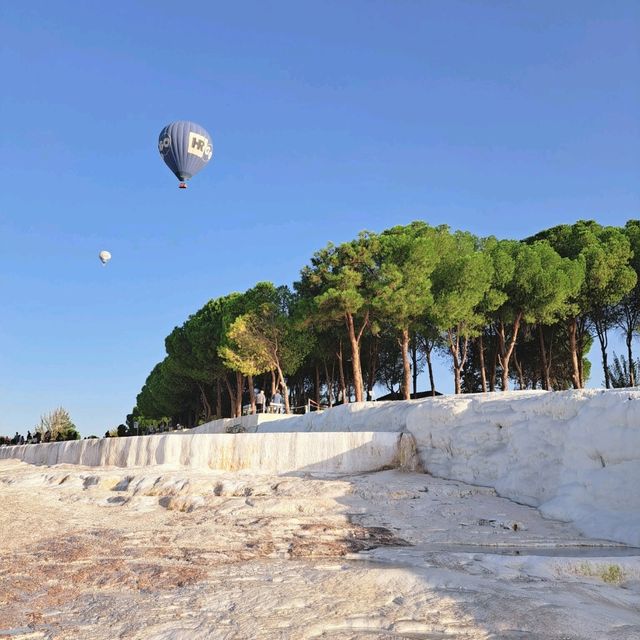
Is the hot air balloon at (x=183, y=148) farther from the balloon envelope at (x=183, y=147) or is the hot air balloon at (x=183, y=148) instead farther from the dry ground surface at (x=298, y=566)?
the dry ground surface at (x=298, y=566)

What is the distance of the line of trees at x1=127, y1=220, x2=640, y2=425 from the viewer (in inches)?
1428

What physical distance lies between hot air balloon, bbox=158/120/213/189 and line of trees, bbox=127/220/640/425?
9330mm

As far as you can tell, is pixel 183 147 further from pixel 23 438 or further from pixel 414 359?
pixel 23 438

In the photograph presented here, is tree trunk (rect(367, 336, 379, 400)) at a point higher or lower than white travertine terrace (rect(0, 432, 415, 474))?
higher

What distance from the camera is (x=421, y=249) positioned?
121ft

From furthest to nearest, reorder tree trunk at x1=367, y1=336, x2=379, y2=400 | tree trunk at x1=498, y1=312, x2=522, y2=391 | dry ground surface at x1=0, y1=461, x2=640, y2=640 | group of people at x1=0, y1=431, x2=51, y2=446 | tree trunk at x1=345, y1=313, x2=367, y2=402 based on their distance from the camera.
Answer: group of people at x1=0, y1=431, x2=51, y2=446 < tree trunk at x1=367, y1=336, x2=379, y2=400 < tree trunk at x1=498, y1=312, x2=522, y2=391 < tree trunk at x1=345, y1=313, x2=367, y2=402 < dry ground surface at x1=0, y1=461, x2=640, y2=640

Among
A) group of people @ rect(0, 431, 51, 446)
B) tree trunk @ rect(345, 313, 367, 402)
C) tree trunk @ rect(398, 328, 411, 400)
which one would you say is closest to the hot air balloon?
tree trunk @ rect(345, 313, 367, 402)

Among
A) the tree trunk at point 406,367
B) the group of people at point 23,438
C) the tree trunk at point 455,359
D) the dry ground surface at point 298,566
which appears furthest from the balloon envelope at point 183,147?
the group of people at point 23,438

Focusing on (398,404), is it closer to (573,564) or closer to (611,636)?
(573,564)

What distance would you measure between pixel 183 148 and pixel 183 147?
0.06m

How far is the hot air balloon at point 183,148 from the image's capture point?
3703cm

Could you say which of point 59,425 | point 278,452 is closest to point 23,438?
point 59,425

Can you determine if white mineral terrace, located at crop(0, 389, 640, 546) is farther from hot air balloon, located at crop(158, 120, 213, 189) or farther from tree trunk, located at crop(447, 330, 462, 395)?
hot air balloon, located at crop(158, 120, 213, 189)

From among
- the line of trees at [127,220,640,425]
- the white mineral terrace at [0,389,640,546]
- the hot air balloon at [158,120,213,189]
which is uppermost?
the hot air balloon at [158,120,213,189]
